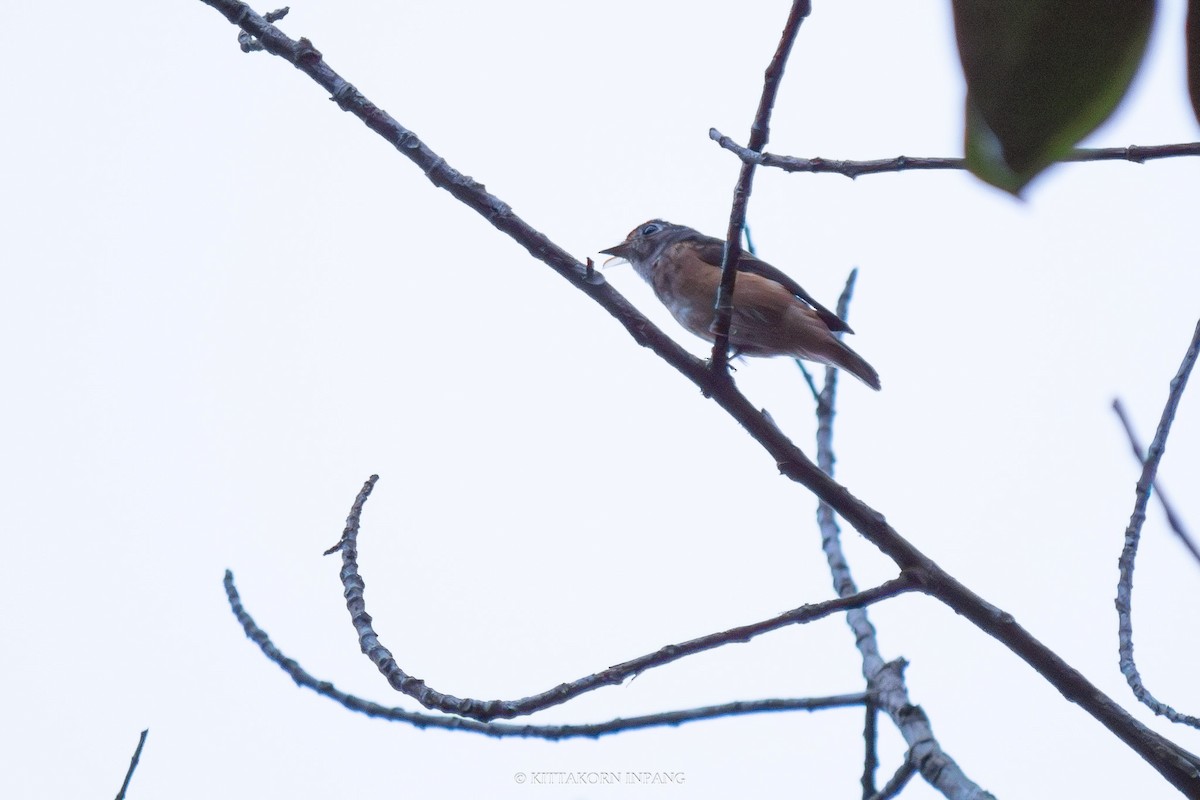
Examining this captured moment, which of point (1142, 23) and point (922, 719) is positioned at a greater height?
point (922, 719)

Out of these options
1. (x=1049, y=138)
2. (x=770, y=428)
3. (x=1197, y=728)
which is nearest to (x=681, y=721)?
(x=770, y=428)

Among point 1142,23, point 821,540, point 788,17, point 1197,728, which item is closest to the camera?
point 1142,23

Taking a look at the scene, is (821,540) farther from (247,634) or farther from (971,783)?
(247,634)

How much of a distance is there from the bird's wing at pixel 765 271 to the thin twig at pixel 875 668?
3.67 feet

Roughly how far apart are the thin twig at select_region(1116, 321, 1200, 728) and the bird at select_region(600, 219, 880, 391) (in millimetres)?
2192

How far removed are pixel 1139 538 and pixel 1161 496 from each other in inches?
9.8

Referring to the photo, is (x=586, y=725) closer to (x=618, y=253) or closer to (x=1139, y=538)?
(x=1139, y=538)

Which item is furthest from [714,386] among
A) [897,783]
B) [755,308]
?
[755,308]

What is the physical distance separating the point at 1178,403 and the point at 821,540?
1.40 m

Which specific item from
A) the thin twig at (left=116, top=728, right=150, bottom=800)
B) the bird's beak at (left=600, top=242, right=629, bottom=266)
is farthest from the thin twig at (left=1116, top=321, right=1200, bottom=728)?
the bird's beak at (left=600, top=242, right=629, bottom=266)

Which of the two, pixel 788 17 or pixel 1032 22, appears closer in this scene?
pixel 1032 22

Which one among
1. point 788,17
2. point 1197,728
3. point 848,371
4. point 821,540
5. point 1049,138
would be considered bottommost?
point 1049,138

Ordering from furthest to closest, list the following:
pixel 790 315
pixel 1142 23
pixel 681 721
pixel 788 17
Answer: pixel 790 315, pixel 681 721, pixel 788 17, pixel 1142 23

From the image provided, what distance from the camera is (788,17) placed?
5.89 feet
